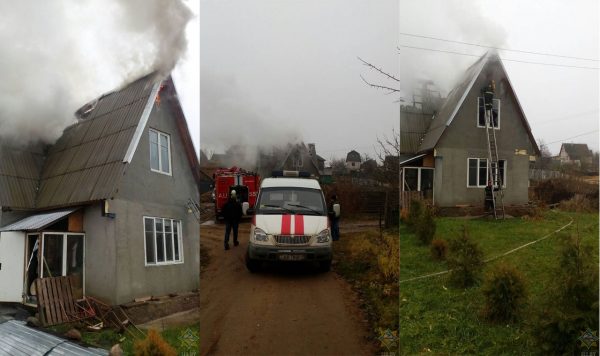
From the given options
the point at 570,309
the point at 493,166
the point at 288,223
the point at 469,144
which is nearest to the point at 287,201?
the point at 288,223

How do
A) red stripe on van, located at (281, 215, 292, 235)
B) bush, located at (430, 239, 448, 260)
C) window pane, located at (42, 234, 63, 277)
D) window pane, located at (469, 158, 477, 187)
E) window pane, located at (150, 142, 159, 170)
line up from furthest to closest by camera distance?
bush, located at (430, 239, 448, 260) < window pane, located at (469, 158, 477, 187) < window pane, located at (150, 142, 159, 170) < window pane, located at (42, 234, 63, 277) < red stripe on van, located at (281, 215, 292, 235)

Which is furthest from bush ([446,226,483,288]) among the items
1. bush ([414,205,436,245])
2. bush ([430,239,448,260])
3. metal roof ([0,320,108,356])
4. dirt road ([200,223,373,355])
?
metal roof ([0,320,108,356])

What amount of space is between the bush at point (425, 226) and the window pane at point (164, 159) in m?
1.88

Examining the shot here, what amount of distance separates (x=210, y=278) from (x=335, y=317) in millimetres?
881

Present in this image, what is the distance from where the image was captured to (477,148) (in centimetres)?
310

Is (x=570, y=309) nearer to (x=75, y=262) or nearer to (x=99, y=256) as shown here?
(x=99, y=256)

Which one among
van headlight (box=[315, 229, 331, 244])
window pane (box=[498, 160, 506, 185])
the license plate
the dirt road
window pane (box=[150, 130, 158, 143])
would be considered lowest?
the dirt road

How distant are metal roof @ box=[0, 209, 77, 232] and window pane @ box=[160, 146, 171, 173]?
0.67m

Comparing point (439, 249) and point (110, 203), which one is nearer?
point (110, 203)

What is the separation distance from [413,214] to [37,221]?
8.74ft

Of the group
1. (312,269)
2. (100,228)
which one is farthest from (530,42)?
(100,228)

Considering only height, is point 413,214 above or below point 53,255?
above

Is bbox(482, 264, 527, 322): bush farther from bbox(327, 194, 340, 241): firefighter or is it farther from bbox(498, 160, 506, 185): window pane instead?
bbox(327, 194, 340, 241): firefighter

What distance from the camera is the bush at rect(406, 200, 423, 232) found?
312 centimetres
